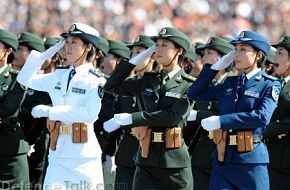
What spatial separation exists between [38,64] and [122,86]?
37.5 inches

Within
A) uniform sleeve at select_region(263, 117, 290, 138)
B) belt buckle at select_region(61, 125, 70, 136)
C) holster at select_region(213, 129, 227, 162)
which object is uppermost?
uniform sleeve at select_region(263, 117, 290, 138)

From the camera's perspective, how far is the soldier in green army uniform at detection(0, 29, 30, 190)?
12086 millimetres

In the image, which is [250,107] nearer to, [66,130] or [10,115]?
[66,130]

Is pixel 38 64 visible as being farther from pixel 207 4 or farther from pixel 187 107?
pixel 207 4

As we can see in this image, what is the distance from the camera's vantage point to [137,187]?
10.8 m

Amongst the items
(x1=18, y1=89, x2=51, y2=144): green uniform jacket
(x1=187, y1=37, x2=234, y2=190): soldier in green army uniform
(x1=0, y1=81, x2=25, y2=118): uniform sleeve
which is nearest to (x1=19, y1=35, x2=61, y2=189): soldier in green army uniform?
(x1=18, y1=89, x2=51, y2=144): green uniform jacket

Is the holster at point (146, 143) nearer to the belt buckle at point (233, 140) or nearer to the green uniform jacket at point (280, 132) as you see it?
the belt buckle at point (233, 140)

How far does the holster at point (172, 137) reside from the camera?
428 inches

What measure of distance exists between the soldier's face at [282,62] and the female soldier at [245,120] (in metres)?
1.54

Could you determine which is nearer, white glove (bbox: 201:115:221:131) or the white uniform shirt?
white glove (bbox: 201:115:221:131)

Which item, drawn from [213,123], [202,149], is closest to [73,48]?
[213,123]

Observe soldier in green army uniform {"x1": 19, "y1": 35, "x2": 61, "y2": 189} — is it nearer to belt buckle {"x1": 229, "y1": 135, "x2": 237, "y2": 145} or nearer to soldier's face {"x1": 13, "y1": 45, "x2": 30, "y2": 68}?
soldier's face {"x1": 13, "y1": 45, "x2": 30, "y2": 68}

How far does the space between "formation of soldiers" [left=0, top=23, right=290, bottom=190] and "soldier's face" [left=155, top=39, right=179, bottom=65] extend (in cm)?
1

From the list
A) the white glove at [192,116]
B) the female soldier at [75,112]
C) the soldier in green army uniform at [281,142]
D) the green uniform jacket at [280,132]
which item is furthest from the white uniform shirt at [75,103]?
the soldier in green army uniform at [281,142]
